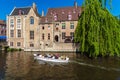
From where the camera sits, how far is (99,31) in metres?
40.1

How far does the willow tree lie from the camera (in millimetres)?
38906

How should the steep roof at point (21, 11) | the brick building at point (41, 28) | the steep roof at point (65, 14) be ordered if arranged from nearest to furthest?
the brick building at point (41, 28) < the steep roof at point (65, 14) < the steep roof at point (21, 11)

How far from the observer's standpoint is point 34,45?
2608 inches

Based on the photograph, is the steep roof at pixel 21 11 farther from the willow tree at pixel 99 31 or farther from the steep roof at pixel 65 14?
the willow tree at pixel 99 31

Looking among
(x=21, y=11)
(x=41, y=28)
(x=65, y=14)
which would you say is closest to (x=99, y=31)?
(x=41, y=28)

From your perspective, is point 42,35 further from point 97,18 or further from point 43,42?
point 97,18

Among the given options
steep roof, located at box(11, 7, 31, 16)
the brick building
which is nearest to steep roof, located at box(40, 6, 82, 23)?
the brick building

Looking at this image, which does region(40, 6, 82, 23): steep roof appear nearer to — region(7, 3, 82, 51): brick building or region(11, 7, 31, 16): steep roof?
region(7, 3, 82, 51): brick building

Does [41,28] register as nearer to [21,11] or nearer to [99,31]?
[21,11]

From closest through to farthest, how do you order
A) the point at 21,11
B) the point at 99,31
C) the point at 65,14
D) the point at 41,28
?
1. the point at 99,31
2. the point at 41,28
3. the point at 21,11
4. the point at 65,14

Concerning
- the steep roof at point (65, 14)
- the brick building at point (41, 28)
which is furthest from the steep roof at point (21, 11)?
the steep roof at point (65, 14)

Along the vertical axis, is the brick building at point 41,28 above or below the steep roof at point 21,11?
below

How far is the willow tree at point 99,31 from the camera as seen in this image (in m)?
38.9

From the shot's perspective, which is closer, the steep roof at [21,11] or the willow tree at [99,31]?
the willow tree at [99,31]
